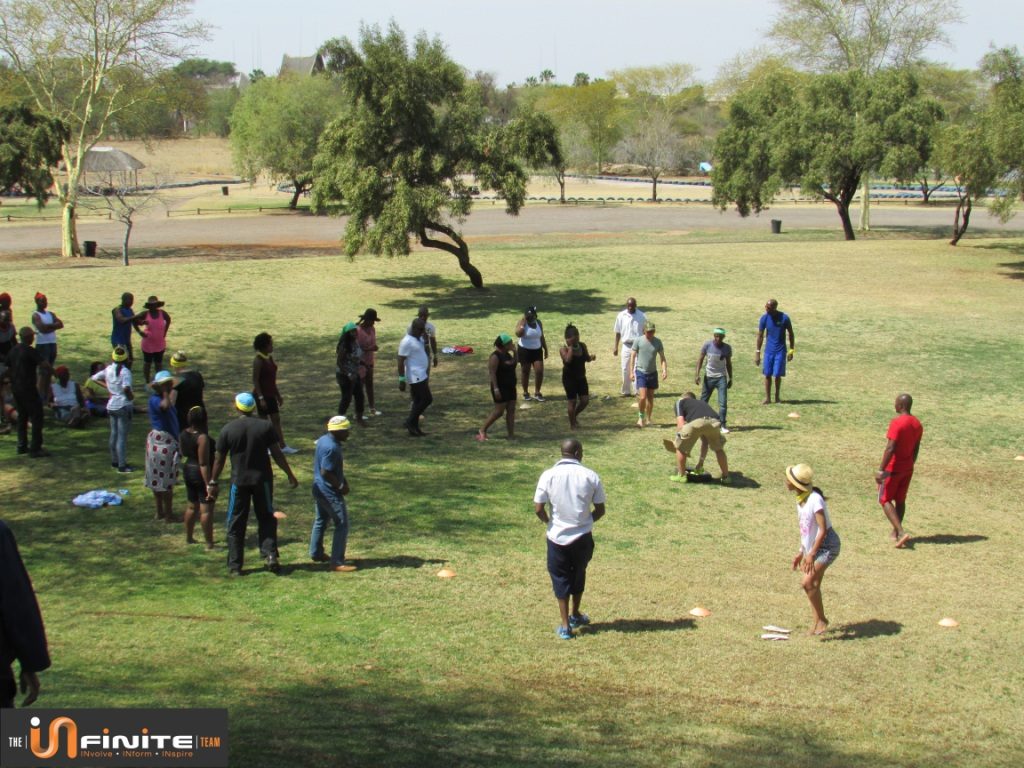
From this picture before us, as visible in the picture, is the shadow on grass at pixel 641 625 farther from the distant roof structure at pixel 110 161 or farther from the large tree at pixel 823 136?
the distant roof structure at pixel 110 161

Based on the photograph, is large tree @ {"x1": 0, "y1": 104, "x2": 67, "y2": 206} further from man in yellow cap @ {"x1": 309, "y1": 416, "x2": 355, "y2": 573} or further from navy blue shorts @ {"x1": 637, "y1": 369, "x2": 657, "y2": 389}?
man in yellow cap @ {"x1": 309, "y1": 416, "x2": 355, "y2": 573}

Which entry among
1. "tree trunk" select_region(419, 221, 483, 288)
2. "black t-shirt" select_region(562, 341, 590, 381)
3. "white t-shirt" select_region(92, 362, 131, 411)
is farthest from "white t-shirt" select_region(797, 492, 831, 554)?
"tree trunk" select_region(419, 221, 483, 288)

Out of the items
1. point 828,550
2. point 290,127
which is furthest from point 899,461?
point 290,127

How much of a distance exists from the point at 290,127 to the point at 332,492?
52651 millimetres

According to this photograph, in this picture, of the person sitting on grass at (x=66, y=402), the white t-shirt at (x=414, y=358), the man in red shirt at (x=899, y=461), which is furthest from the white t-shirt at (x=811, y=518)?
the person sitting on grass at (x=66, y=402)

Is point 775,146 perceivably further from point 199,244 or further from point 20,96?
point 20,96

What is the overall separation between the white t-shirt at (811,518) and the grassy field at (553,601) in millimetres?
868

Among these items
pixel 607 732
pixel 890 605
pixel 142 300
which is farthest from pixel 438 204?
pixel 607 732

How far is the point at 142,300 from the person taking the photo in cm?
2561

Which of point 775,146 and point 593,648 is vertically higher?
point 775,146

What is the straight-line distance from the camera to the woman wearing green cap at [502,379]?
14.0m

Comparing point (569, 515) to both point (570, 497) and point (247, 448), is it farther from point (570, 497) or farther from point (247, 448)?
point (247, 448)

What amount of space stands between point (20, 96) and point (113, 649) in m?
38.6

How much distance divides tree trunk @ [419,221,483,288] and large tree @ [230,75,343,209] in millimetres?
29625
